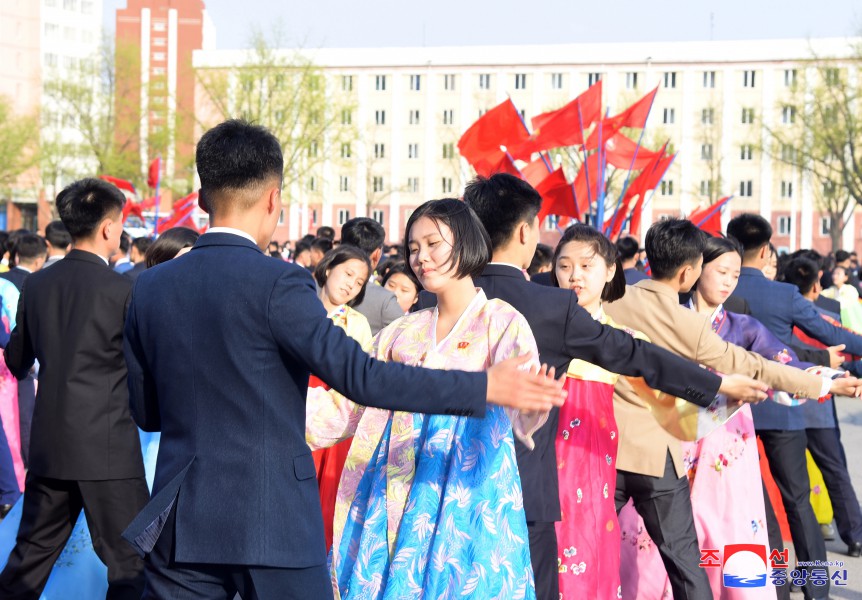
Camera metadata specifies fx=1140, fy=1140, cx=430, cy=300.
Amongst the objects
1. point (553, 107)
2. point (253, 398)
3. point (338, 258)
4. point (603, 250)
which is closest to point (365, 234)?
point (338, 258)

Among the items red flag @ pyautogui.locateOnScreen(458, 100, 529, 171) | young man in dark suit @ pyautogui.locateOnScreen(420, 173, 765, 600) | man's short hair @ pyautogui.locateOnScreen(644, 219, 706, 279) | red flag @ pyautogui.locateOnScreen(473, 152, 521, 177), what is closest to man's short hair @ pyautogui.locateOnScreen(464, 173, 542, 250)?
young man in dark suit @ pyautogui.locateOnScreen(420, 173, 765, 600)

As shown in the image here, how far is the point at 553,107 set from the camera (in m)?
56.3

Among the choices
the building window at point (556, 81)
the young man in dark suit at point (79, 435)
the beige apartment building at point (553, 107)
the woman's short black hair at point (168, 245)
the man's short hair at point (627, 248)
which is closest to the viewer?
the young man in dark suit at point (79, 435)

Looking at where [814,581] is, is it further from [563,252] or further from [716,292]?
[563,252]

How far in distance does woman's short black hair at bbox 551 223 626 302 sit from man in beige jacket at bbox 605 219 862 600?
0.11m

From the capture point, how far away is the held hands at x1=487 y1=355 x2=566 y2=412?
2666 millimetres

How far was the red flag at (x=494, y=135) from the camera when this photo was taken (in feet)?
46.3

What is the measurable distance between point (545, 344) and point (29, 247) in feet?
18.2

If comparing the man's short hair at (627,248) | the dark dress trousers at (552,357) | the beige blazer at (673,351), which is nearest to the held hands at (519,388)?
the dark dress trousers at (552,357)

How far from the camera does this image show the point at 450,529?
3223 millimetres

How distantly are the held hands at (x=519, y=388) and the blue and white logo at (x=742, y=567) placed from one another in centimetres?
254

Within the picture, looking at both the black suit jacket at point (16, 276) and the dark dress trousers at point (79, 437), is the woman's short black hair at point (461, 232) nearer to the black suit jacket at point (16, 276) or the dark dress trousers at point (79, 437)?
the dark dress trousers at point (79, 437)

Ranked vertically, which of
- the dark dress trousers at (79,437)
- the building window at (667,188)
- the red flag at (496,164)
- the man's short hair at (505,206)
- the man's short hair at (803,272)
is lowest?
the dark dress trousers at (79,437)

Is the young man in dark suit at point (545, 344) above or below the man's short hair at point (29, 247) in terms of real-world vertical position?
below
